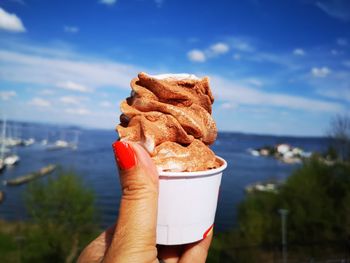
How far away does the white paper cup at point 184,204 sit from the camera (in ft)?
7.24

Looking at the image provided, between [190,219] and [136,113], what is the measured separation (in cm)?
100

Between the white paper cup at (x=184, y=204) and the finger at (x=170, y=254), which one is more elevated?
the white paper cup at (x=184, y=204)

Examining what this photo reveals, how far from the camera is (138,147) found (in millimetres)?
2076

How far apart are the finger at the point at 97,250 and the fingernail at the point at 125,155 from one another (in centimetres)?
81

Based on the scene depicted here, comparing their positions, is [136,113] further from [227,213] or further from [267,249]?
[227,213]

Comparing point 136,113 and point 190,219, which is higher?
point 136,113

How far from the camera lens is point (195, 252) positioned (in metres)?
2.64

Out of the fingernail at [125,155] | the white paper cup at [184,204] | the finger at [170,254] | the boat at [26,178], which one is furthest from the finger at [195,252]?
the boat at [26,178]

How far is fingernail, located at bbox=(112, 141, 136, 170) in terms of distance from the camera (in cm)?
200

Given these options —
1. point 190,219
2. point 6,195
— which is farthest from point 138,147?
point 6,195

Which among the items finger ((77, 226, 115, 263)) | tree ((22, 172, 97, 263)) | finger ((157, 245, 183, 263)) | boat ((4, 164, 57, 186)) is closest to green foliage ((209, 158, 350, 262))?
tree ((22, 172, 97, 263))

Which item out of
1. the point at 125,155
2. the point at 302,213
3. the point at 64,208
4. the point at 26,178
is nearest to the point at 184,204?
the point at 125,155

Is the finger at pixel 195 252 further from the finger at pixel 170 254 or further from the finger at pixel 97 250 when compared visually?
the finger at pixel 97 250

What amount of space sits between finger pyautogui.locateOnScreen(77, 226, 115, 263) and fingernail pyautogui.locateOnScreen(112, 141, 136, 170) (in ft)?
2.67
